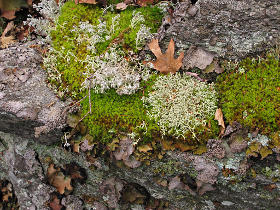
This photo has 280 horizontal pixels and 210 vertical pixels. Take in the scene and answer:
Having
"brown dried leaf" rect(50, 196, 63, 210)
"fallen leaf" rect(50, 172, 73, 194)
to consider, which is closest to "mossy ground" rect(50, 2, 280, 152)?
"fallen leaf" rect(50, 172, 73, 194)

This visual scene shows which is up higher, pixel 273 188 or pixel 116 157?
pixel 116 157

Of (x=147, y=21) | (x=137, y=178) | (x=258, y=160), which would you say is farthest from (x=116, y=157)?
(x=147, y=21)

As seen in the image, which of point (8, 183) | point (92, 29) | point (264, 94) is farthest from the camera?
point (8, 183)

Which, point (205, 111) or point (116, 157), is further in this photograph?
point (116, 157)

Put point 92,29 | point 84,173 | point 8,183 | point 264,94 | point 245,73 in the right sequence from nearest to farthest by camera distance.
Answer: point 264,94
point 245,73
point 92,29
point 84,173
point 8,183

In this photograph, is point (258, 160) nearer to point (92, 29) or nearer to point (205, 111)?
point (205, 111)

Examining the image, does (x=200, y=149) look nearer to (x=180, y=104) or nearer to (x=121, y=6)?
(x=180, y=104)

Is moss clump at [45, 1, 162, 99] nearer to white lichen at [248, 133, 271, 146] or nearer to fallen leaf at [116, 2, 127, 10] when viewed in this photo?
fallen leaf at [116, 2, 127, 10]

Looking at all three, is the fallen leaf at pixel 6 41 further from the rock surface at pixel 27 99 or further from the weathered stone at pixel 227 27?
the weathered stone at pixel 227 27
